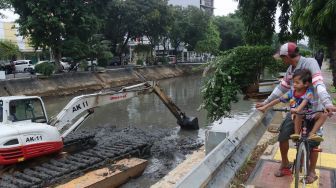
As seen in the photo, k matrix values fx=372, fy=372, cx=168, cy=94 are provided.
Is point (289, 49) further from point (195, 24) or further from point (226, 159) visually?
point (195, 24)

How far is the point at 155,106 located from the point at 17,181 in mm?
16337

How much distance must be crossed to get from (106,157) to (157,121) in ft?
30.5

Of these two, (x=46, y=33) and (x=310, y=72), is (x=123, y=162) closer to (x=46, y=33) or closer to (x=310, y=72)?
(x=310, y=72)

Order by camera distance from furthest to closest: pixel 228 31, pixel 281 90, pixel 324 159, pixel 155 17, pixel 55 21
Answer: pixel 228 31 → pixel 155 17 → pixel 55 21 → pixel 324 159 → pixel 281 90

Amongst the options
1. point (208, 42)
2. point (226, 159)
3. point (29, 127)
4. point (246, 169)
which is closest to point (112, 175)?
point (29, 127)

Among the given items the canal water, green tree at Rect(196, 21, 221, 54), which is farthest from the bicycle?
green tree at Rect(196, 21, 221, 54)

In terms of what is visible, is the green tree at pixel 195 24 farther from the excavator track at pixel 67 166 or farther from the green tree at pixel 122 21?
the excavator track at pixel 67 166

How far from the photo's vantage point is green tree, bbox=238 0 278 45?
17.8 meters

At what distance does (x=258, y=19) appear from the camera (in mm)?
18141

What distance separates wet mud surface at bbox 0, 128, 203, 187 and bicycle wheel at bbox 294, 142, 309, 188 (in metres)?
5.59

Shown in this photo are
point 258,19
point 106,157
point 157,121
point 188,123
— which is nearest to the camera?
point 106,157

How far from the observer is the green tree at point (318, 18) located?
36.6ft

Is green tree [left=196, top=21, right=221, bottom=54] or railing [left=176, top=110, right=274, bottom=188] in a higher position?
green tree [left=196, top=21, right=221, bottom=54]

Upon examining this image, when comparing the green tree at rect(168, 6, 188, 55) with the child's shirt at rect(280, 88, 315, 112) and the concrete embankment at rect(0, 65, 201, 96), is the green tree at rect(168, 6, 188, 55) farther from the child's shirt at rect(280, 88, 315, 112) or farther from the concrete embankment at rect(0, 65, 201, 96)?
the child's shirt at rect(280, 88, 315, 112)
